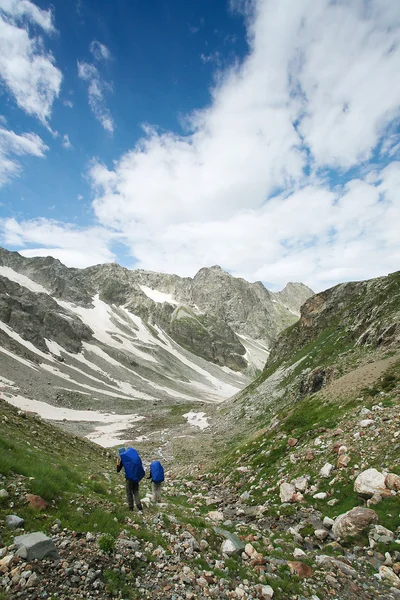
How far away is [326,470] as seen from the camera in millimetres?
16438

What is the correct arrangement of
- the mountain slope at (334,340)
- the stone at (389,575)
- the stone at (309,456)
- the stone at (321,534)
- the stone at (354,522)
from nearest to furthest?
1. the stone at (389,575)
2. the stone at (354,522)
3. the stone at (321,534)
4. the stone at (309,456)
5. the mountain slope at (334,340)

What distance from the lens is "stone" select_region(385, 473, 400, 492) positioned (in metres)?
13.0

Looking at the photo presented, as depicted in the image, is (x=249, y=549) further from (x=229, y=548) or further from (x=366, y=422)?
(x=366, y=422)

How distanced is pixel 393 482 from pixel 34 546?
13.4m

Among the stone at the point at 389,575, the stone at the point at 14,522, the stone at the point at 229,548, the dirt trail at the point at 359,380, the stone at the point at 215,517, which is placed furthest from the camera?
the dirt trail at the point at 359,380

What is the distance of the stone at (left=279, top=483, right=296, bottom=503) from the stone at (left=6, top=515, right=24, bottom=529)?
12.9 m

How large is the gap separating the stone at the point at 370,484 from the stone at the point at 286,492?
3639mm

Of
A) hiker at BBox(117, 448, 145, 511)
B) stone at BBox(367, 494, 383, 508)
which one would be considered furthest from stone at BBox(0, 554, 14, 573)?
stone at BBox(367, 494, 383, 508)

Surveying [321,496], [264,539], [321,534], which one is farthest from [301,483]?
[264,539]

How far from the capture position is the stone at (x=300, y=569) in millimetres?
10226

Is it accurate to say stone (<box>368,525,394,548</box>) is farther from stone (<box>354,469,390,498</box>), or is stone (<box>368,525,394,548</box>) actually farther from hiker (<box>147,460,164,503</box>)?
hiker (<box>147,460,164,503</box>)

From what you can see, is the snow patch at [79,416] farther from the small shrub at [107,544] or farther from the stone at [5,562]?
the stone at [5,562]

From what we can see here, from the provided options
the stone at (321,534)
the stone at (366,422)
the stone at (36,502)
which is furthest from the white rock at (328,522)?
the stone at (36,502)

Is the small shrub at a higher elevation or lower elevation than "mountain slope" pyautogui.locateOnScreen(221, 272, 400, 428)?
lower
